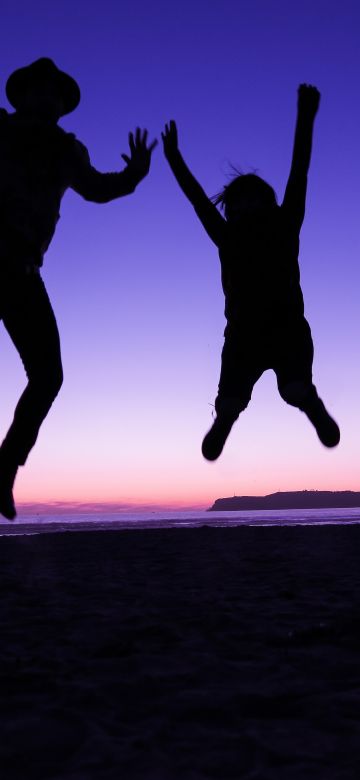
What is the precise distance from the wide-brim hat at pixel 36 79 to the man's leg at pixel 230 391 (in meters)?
2.03

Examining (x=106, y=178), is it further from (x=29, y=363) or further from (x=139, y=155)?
(x=29, y=363)

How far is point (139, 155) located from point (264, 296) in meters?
1.41

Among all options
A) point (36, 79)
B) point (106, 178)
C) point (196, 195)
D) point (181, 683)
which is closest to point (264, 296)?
point (196, 195)

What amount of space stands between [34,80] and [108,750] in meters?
4.13

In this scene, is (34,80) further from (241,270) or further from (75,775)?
(75,775)

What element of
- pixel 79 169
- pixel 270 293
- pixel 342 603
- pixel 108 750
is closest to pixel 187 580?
pixel 342 603

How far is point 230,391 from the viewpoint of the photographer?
4.72m

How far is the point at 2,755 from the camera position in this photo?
1864mm

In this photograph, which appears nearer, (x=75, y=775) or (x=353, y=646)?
(x=75, y=775)

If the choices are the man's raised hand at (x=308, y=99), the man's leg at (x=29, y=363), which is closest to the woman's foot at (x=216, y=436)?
the man's leg at (x=29, y=363)

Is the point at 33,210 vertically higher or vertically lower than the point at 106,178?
lower

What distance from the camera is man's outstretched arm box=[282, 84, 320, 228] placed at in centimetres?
450

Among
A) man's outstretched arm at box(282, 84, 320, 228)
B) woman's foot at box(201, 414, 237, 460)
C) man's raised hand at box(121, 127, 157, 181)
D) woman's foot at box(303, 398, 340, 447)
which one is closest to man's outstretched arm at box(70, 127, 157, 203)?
man's raised hand at box(121, 127, 157, 181)

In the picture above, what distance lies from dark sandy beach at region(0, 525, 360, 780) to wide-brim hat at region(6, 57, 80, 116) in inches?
136
